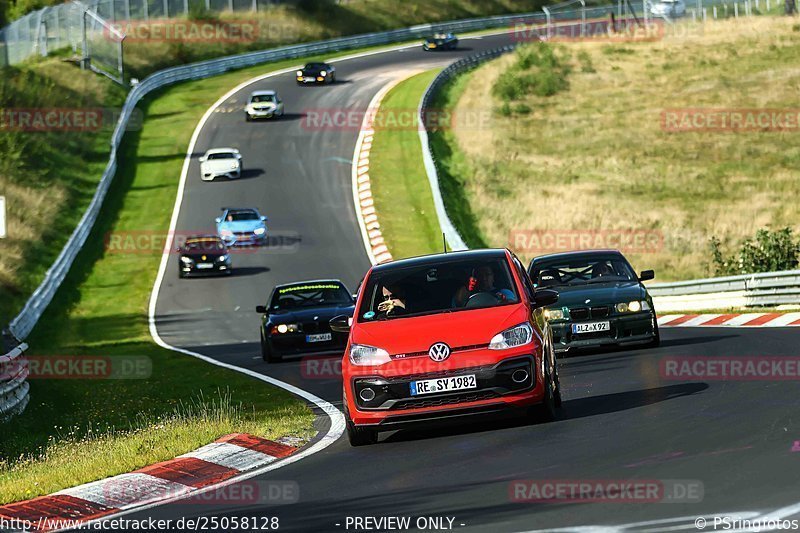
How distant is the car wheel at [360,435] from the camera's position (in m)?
11.9

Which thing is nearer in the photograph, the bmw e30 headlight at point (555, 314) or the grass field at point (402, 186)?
the bmw e30 headlight at point (555, 314)

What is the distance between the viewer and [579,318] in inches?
746

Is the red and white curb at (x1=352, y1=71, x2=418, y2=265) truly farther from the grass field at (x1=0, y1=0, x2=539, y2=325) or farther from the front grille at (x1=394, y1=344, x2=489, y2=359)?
the front grille at (x1=394, y1=344, x2=489, y2=359)

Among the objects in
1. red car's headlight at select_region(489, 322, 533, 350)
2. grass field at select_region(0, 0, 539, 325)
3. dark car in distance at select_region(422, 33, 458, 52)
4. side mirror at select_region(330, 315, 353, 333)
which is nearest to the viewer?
red car's headlight at select_region(489, 322, 533, 350)

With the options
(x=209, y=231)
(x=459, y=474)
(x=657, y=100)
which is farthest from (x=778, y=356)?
(x=657, y=100)

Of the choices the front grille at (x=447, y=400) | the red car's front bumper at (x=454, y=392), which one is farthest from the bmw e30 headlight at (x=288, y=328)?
the front grille at (x=447, y=400)

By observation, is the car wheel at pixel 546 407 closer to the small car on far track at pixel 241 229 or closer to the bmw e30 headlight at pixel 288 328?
the bmw e30 headlight at pixel 288 328

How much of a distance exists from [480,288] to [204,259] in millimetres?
29749

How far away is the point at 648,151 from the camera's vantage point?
55.8 metres

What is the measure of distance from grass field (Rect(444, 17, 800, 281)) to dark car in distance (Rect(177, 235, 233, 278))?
7.95 metres

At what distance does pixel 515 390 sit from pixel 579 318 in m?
7.44

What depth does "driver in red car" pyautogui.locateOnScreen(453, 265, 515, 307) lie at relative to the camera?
12.5 meters

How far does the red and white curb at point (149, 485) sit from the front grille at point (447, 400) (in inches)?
42.8

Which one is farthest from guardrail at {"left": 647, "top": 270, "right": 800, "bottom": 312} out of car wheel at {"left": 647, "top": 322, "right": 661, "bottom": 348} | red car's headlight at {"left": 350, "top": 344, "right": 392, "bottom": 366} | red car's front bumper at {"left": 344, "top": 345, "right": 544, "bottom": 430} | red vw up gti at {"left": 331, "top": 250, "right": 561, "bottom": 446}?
red car's headlight at {"left": 350, "top": 344, "right": 392, "bottom": 366}
